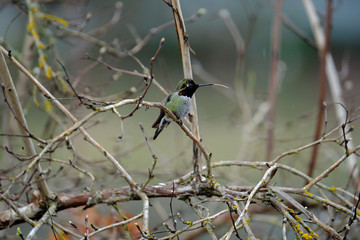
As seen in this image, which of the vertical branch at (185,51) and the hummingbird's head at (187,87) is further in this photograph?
the hummingbird's head at (187,87)

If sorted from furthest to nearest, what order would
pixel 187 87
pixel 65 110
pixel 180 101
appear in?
1. pixel 180 101
2. pixel 187 87
3. pixel 65 110

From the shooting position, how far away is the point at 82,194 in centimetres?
315

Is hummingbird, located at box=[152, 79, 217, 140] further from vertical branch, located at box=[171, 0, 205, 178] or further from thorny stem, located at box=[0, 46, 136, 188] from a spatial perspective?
thorny stem, located at box=[0, 46, 136, 188]

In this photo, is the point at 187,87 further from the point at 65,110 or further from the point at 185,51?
the point at 65,110

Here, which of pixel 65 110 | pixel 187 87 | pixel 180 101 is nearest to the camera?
pixel 65 110

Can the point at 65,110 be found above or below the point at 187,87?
below

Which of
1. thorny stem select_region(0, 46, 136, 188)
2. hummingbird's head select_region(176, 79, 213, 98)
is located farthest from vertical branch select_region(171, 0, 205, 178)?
thorny stem select_region(0, 46, 136, 188)

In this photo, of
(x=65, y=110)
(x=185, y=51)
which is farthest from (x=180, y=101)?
(x=65, y=110)

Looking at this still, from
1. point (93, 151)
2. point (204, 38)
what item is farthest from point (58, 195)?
point (204, 38)

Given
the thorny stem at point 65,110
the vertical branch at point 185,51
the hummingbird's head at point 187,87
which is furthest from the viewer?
the hummingbird's head at point 187,87

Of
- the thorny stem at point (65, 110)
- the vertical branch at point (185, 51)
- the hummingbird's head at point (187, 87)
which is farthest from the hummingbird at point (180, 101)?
the thorny stem at point (65, 110)

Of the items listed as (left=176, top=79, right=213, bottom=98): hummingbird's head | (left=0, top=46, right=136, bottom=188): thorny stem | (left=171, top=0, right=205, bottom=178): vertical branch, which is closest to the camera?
(left=0, top=46, right=136, bottom=188): thorny stem

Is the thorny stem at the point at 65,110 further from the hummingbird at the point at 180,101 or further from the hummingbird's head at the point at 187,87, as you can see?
the hummingbird's head at the point at 187,87

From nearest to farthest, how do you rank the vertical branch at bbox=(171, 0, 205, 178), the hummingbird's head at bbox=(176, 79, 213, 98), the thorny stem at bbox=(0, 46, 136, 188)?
1. the thorny stem at bbox=(0, 46, 136, 188)
2. the vertical branch at bbox=(171, 0, 205, 178)
3. the hummingbird's head at bbox=(176, 79, 213, 98)
